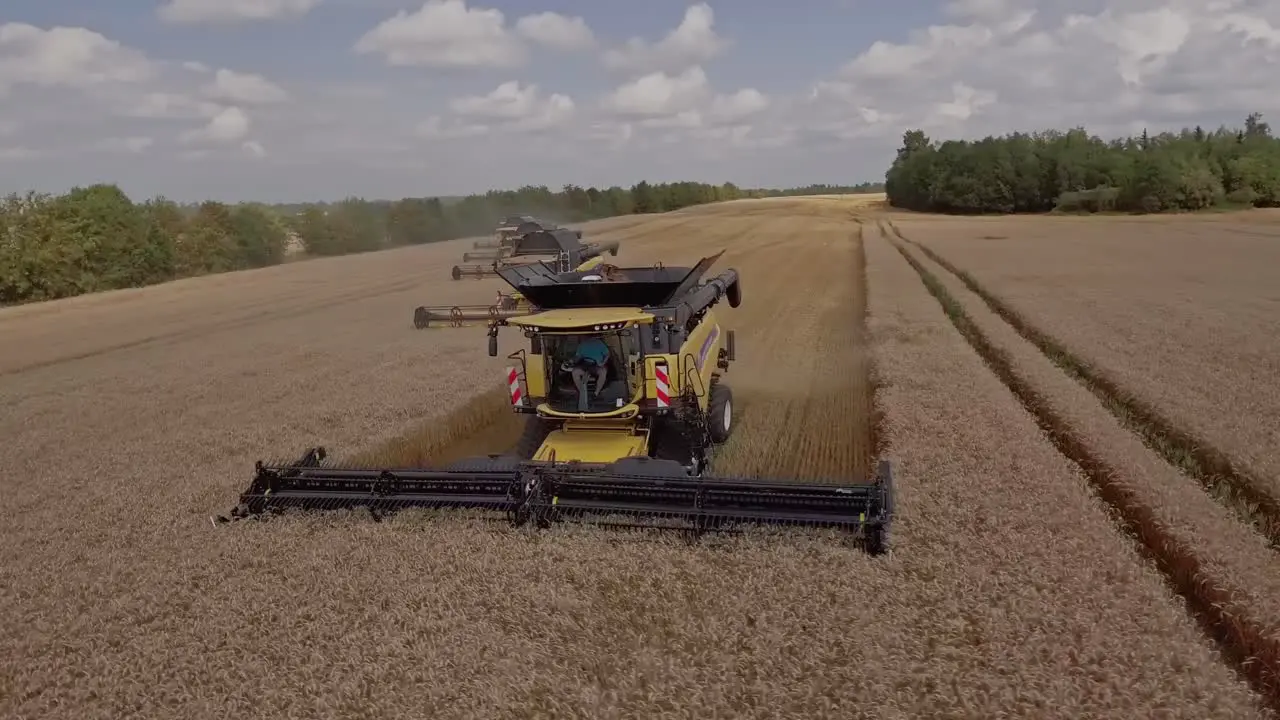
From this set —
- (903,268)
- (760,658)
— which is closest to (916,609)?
(760,658)

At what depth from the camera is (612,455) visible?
9062 millimetres

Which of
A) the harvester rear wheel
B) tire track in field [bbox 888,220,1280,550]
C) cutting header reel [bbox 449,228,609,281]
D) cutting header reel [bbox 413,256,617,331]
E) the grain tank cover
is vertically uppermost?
cutting header reel [bbox 449,228,609,281]

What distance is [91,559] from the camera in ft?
25.0

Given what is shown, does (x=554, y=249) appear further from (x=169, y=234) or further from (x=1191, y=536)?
(x=169, y=234)

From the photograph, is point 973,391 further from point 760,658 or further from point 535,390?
point 760,658

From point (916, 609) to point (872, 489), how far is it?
4.38 feet

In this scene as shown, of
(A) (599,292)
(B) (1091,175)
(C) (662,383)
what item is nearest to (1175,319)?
(C) (662,383)

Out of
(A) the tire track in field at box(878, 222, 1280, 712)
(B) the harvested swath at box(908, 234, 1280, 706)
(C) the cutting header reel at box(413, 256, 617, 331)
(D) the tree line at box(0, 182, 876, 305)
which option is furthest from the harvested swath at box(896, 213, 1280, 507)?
(D) the tree line at box(0, 182, 876, 305)

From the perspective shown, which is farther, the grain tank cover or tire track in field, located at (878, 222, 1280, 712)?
the grain tank cover

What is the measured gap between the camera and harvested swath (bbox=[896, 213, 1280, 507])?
10586 millimetres

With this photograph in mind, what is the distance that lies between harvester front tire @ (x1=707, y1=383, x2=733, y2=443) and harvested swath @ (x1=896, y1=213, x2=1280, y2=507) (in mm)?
5570

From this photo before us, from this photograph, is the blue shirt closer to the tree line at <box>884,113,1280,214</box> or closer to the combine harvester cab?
the combine harvester cab

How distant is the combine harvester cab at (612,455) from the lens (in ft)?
23.8

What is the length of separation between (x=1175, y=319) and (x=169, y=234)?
52.2 meters
